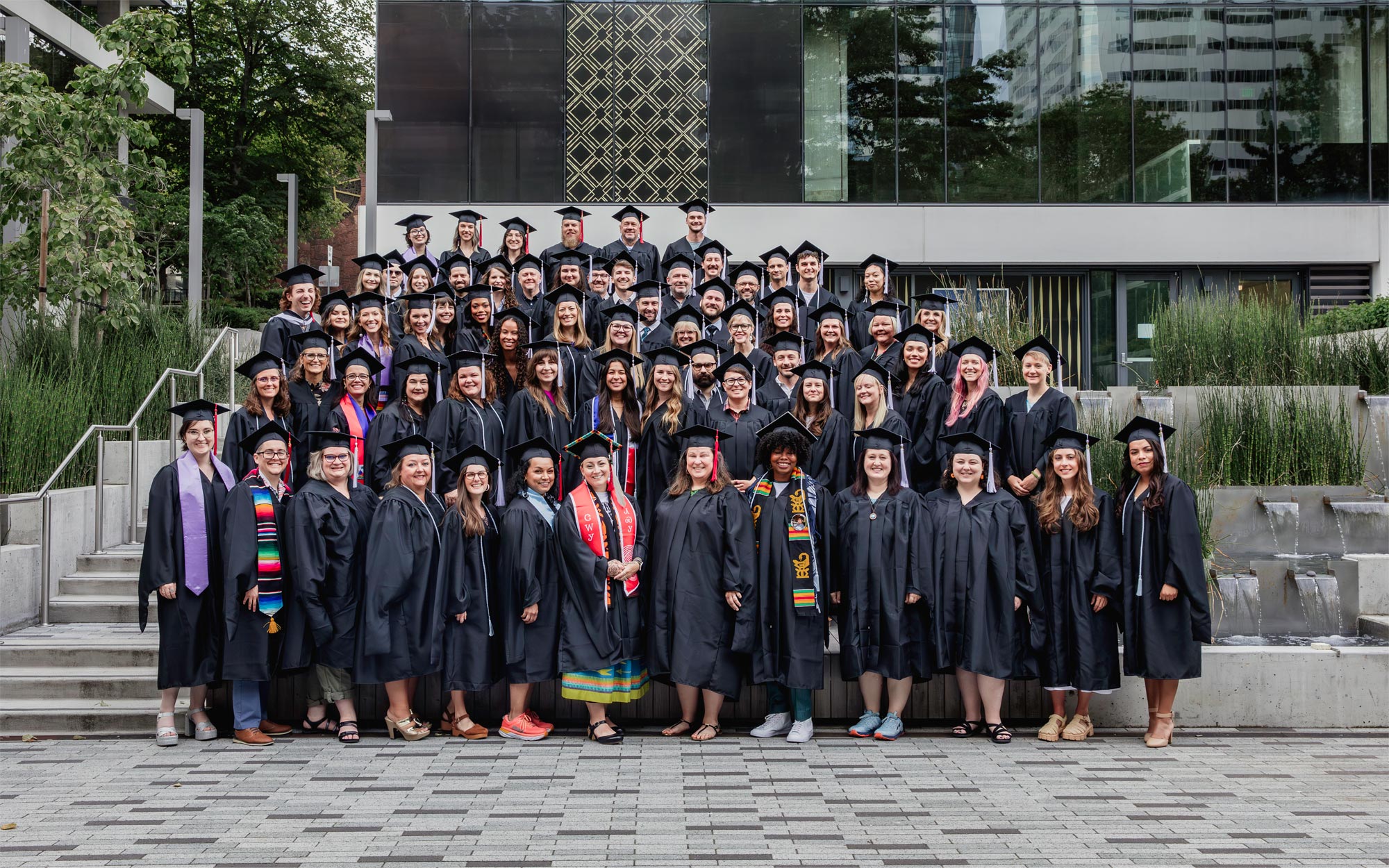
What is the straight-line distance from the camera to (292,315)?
9.23m

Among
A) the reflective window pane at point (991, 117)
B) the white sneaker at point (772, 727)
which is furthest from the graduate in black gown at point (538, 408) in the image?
the reflective window pane at point (991, 117)

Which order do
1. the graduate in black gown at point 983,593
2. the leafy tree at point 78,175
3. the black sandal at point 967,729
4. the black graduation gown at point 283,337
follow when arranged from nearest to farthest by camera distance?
the graduate in black gown at point 983,593 → the black sandal at point 967,729 → the black graduation gown at point 283,337 → the leafy tree at point 78,175

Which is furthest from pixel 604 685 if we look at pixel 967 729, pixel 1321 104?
pixel 1321 104

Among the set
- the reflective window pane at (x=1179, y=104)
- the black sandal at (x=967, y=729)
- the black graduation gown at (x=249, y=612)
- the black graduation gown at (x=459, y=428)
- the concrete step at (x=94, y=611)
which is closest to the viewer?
the black graduation gown at (x=249, y=612)

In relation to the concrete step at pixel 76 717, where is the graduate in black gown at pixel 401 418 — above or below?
above

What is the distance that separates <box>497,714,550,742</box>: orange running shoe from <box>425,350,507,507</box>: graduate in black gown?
151 cm

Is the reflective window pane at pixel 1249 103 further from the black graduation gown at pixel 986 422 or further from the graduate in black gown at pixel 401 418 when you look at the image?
the graduate in black gown at pixel 401 418

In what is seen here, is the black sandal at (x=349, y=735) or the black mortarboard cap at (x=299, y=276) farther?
the black mortarboard cap at (x=299, y=276)

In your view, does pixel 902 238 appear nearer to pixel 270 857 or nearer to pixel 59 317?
pixel 59 317

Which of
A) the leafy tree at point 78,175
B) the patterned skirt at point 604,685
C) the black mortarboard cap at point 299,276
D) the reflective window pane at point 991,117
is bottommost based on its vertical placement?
the patterned skirt at point 604,685

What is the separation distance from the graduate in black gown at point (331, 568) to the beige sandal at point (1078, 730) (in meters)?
4.24

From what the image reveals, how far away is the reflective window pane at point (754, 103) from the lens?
16.5m

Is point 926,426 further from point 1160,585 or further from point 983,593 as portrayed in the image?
point 1160,585

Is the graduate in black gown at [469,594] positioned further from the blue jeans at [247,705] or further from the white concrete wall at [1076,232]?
the white concrete wall at [1076,232]
